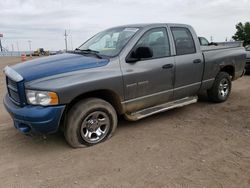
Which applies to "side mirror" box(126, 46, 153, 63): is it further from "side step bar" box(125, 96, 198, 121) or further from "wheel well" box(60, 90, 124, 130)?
"side step bar" box(125, 96, 198, 121)

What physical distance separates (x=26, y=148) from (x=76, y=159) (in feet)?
3.10

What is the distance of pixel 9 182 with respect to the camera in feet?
10.6

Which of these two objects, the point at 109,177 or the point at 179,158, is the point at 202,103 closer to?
the point at 179,158

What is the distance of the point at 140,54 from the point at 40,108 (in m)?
1.79

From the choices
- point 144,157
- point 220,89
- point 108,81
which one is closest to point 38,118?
point 108,81

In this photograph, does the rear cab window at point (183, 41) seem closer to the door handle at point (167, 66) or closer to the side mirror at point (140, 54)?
the door handle at point (167, 66)

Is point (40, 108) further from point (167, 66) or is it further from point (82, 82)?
point (167, 66)

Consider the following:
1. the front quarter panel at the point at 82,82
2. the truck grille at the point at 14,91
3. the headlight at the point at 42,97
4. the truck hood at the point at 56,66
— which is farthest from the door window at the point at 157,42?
the truck grille at the point at 14,91

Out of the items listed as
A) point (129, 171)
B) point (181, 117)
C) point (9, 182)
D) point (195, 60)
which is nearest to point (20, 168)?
point (9, 182)

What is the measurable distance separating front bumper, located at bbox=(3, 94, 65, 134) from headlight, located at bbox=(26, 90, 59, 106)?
0.07m

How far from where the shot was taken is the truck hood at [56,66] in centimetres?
375

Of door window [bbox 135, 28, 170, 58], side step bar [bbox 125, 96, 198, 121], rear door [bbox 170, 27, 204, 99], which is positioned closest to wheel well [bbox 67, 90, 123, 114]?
side step bar [bbox 125, 96, 198, 121]

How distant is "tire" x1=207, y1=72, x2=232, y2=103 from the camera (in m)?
6.17

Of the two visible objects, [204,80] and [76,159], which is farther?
[204,80]
